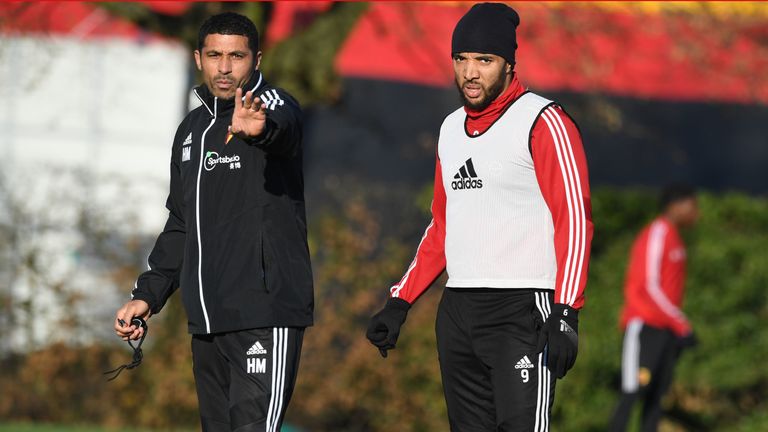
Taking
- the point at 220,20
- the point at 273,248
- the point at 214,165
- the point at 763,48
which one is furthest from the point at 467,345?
the point at 763,48

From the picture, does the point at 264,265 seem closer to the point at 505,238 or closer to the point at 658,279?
the point at 505,238

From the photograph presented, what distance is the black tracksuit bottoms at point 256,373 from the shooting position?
549 cm

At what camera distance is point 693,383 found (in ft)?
40.1

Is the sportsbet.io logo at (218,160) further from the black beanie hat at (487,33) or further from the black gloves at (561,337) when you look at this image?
the black gloves at (561,337)

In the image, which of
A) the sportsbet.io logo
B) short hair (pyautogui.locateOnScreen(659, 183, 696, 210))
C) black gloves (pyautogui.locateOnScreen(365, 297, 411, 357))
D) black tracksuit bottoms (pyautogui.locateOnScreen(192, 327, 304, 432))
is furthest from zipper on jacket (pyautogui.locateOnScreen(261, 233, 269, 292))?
short hair (pyautogui.locateOnScreen(659, 183, 696, 210))

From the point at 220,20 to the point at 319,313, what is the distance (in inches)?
273

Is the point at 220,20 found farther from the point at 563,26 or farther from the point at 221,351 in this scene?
the point at 563,26

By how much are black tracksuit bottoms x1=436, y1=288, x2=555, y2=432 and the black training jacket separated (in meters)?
0.62

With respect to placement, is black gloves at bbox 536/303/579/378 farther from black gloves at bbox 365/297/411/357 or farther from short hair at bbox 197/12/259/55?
short hair at bbox 197/12/259/55

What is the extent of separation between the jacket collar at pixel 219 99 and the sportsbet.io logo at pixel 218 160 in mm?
193

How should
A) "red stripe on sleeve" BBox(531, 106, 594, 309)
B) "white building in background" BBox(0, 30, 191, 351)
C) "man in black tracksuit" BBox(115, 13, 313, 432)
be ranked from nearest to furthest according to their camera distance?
"red stripe on sleeve" BBox(531, 106, 594, 309) < "man in black tracksuit" BBox(115, 13, 313, 432) < "white building in background" BBox(0, 30, 191, 351)

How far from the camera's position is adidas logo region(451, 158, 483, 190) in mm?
5543

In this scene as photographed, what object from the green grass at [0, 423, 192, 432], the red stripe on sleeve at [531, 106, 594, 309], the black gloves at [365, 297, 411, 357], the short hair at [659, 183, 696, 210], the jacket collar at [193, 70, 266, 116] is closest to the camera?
the red stripe on sleeve at [531, 106, 594, 309]

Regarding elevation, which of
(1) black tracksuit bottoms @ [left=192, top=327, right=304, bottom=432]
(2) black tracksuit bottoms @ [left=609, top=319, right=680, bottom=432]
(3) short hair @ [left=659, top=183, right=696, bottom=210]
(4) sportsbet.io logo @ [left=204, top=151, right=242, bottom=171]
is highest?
(3) short hair @ [left=659, top=183, right=696, bottom=210]
